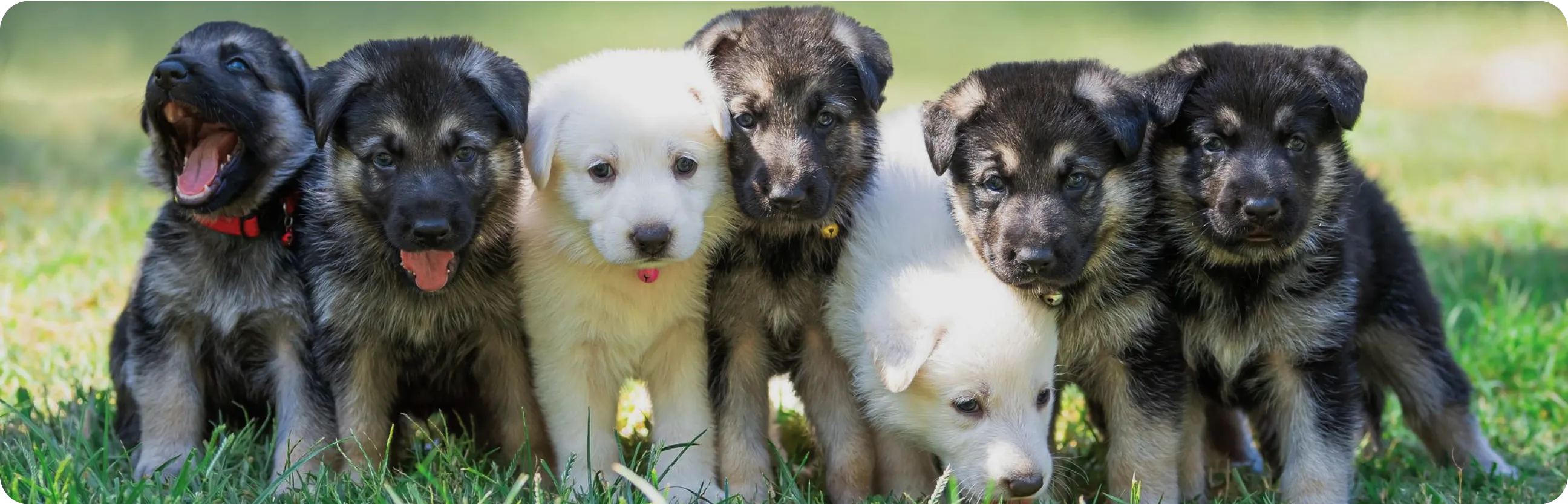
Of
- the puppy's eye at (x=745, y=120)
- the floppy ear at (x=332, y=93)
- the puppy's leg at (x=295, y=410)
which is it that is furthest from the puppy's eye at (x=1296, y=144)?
the puppy's leg at (x=295, y=410)

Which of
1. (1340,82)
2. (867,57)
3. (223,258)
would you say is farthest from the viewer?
(223,258)

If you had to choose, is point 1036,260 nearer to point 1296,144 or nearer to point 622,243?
point 1296,144

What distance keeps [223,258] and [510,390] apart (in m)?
1.16

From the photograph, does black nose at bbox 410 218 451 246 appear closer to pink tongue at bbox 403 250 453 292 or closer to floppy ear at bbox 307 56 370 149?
pink tongue at bbox 403 250 453 292

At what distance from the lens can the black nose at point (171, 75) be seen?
4863 millimetres

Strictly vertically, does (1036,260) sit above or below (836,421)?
above

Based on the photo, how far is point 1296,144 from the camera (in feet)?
15.1

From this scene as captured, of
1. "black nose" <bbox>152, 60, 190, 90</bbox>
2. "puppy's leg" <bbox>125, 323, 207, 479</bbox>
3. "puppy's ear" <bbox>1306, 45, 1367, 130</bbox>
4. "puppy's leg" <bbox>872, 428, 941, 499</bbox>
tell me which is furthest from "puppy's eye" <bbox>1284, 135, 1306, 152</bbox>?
"puppy's leg" <bbox>125, 323, 207, 479</bbox>

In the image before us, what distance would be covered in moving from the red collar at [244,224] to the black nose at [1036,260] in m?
2.70

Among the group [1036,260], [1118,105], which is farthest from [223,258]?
[1118,105]

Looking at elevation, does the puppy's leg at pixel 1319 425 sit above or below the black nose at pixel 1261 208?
below

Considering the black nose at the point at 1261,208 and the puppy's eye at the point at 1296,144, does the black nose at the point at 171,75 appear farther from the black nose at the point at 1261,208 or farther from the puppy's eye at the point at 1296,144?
the puppy's eye at the point at 1296,144

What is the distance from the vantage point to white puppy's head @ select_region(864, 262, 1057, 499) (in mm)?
4500

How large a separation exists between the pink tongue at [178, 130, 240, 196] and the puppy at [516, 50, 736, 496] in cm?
119
